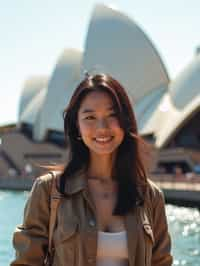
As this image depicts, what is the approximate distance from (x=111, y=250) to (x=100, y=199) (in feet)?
0.66

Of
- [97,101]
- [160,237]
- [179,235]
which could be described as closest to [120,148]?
[97,101]

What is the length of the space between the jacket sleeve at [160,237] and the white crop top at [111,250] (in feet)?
0.66

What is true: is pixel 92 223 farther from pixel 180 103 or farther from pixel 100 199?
pixel 180 103

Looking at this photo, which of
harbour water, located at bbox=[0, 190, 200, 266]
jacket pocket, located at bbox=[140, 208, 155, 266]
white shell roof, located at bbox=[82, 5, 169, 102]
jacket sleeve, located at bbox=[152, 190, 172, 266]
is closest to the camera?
jacket pocket, located at bbox=[140, 208, 155, 266]

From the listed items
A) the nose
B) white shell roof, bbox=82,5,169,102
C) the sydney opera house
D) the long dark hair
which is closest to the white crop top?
the long dark hair

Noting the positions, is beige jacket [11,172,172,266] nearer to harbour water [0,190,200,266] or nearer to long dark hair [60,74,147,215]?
long dark hair [60,74,147,215]

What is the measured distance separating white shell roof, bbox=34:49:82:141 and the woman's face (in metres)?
32.9

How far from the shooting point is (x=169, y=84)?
34219 millimetres

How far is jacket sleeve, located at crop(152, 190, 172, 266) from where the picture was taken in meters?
2.04

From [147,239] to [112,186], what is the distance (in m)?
0.24

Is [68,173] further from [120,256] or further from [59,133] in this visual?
[59,133]

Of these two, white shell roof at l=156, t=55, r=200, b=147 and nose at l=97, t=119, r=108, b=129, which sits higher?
white shell roof at l=156, t=55, r=200, b=147

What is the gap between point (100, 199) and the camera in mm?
1996

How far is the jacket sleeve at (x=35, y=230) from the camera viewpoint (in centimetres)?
188
